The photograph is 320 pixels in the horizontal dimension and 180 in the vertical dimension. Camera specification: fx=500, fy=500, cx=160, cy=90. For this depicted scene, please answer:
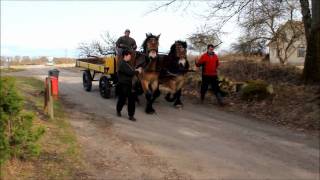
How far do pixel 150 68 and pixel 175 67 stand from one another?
3.33 ft

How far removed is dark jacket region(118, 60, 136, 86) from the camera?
12258 mm

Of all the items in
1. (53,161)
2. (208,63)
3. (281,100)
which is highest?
(208,63)

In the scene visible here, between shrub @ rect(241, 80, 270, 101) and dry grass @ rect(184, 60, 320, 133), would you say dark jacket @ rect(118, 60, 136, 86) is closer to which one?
dry grass @ rect(184, 60, 320, 133)

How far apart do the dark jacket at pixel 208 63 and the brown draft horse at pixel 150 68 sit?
1806mm

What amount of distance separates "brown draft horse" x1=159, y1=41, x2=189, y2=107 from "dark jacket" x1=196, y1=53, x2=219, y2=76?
846 mm

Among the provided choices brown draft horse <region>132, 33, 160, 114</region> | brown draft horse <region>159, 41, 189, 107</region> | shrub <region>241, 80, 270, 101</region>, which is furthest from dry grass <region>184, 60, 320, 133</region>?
brown draft horse <region>132, 33, 160, 114</region>

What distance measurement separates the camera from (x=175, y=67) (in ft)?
46.8

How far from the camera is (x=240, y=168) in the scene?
8609 millimetres

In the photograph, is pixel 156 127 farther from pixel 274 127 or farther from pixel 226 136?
pixel 274 127

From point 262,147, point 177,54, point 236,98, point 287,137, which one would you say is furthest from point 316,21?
point 262,147

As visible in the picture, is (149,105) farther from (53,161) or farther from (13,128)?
(13,128)

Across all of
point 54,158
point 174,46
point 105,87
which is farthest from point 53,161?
point 105,87

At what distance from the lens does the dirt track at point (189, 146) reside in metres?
8.27

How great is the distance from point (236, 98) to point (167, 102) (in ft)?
7.20
